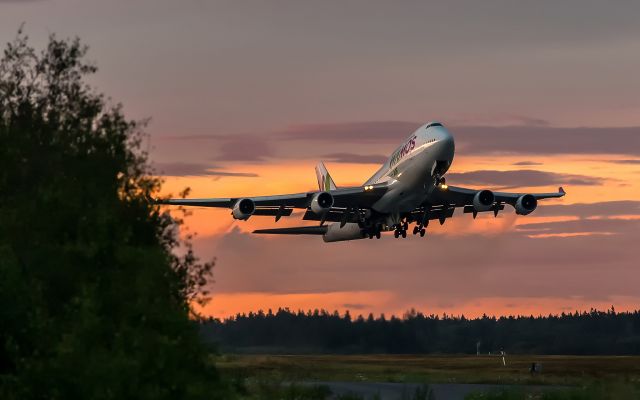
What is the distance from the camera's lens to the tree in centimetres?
2661

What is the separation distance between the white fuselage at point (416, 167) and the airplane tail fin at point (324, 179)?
20.4 meters

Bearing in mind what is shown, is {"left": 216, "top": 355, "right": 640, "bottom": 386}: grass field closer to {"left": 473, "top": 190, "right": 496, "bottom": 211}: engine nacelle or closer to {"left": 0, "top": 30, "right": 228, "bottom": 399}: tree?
{"left": 473, "top": 190, "right": 496, "bottom": 211}: engine nacelle

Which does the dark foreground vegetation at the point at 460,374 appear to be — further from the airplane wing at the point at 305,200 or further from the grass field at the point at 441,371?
the airplane wing at the point at 305,200

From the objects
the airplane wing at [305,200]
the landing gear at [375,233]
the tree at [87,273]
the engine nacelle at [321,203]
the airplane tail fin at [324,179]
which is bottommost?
the tree at [87,273]

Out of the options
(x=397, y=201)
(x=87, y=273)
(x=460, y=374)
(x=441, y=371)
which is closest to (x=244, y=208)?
(x=397, y=201)

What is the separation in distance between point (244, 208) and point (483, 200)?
17045mm

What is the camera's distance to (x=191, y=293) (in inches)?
1191

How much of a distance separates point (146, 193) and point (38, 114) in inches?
184

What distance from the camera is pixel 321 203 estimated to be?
235 feet

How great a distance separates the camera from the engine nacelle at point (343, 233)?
80.7 meters

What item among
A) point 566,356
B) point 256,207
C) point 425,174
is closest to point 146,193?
point 425,174

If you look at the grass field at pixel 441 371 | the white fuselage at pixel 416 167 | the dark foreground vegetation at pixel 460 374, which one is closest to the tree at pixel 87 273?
the dark foreground vegetation at pixel 460 374

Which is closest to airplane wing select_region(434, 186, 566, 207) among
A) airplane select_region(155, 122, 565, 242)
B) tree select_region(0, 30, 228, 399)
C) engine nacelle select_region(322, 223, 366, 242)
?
airplane select_region(155, 122, 565, 242)

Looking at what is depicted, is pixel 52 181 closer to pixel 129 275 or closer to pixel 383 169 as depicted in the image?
pixel 129 275
